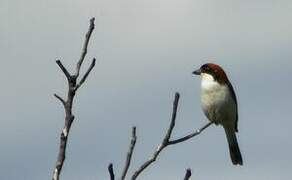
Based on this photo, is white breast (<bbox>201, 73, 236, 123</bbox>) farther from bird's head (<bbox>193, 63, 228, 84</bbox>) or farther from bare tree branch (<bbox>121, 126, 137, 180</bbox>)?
bare tree branch (<bbox>121, 126, 137, 180</bbox>)

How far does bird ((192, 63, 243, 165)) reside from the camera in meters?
14.3

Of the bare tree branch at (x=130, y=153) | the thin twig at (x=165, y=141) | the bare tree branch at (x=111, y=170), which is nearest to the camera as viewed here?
the bare tree branch at (x=111, y=170)

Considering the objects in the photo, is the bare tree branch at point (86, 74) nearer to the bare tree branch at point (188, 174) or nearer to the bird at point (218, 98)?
the bare tree branch at point (188, 174)

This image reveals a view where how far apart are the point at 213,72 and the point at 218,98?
2.22ft

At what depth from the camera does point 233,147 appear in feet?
52.8

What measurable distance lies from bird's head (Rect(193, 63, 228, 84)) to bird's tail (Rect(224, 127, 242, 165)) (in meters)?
0.99

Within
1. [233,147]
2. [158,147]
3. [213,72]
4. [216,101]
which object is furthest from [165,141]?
[233,147]

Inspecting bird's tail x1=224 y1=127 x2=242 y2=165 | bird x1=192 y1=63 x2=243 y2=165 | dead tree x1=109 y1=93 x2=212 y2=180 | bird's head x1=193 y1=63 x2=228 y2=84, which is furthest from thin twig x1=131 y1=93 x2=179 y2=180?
bird's tail x1=224 y1=127 x2=242 y2=165

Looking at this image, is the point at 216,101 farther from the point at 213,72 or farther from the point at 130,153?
the point at 130,153

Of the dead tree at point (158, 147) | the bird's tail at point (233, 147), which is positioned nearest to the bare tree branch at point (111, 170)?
the dead tree at point (158, 147)

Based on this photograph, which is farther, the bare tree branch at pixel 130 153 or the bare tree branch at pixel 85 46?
the bare tree branch at pixel 85 46

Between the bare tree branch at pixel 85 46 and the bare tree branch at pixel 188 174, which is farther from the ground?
the bare tree branch at pixel 85 46

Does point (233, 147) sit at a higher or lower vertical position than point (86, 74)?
lower

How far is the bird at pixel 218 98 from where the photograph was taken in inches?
563
